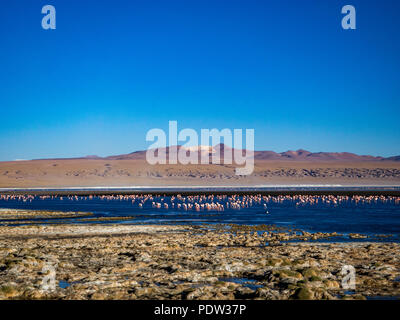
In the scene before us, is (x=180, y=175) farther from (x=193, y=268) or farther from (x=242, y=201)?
(x=193, y=268)

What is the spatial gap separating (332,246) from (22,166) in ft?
616

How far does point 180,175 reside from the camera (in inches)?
6663

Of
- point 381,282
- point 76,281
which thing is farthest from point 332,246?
point 76,281

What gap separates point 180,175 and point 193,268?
153m

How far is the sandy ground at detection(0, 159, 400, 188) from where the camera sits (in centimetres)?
15325

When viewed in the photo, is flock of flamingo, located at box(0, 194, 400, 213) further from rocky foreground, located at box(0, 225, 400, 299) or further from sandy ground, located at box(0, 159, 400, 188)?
sandy ground, located at box(0, 159, 400, 188)

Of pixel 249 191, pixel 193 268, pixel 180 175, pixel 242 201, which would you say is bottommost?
pixel 249 191

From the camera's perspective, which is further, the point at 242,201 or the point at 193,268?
the point at 242,201

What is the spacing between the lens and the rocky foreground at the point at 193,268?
521 inches

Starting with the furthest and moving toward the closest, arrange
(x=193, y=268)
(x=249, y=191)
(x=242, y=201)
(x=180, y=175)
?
(x=180, y=175) < (x=249, y=191) < (x=242, y=201) < (x=193, y=268)

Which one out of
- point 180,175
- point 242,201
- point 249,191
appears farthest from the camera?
point 180,175

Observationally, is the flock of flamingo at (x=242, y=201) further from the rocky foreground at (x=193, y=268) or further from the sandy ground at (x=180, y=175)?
the sandy ground at (x=180, y=175)

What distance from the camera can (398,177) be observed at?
159750 mm

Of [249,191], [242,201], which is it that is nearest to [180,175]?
[249,191]
